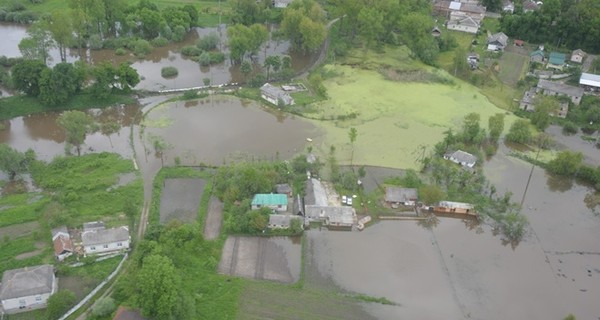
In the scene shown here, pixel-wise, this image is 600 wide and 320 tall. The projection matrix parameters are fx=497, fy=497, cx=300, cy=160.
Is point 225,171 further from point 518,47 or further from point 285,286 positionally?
point 518,47

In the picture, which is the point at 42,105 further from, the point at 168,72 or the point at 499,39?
the point at 499,39

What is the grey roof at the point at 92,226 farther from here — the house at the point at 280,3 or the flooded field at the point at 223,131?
the house at the point at 280,3

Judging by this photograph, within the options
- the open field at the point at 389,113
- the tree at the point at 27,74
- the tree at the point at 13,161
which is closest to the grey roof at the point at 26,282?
the tree at the point at 13,161

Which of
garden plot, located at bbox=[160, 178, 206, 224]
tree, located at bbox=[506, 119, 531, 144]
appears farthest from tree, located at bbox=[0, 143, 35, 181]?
tree, located at bbox=[506, 119, 531, 144]

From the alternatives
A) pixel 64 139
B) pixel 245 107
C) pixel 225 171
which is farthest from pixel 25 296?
pixel 245 107

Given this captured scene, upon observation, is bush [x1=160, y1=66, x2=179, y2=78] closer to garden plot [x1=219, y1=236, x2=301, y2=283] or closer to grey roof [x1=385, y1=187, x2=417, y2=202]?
garden plot [x1=219, y1=236, x2=301, y2=283]
